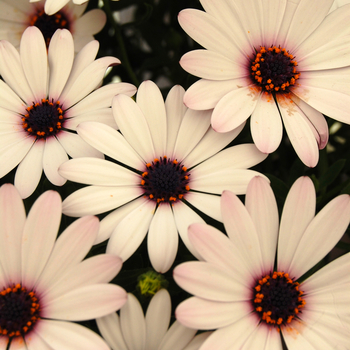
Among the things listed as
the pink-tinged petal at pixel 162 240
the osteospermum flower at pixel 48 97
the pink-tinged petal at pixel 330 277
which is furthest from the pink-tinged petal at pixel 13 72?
the pink-tinged petal at pixel 330 277

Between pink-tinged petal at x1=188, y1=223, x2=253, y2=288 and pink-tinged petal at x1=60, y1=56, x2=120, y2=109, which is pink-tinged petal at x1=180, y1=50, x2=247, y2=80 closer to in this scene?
pink-tinged petal at x1=60, y1=56, x2=120, y2=109

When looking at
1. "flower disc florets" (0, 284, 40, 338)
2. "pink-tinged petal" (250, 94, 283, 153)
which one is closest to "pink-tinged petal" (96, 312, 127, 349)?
"flower disc florets" (0, 284, 40, 338)

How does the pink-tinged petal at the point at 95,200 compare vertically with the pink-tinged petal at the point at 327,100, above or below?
below

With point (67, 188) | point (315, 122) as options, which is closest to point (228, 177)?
point (315, 122)

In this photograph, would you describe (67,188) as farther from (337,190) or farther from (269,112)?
(337,190)

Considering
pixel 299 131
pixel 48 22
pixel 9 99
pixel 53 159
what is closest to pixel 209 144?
pixel 299 131

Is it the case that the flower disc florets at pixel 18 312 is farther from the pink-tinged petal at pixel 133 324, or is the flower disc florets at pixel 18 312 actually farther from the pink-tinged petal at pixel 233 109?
the pink-tinged petal at pixel 233 109
